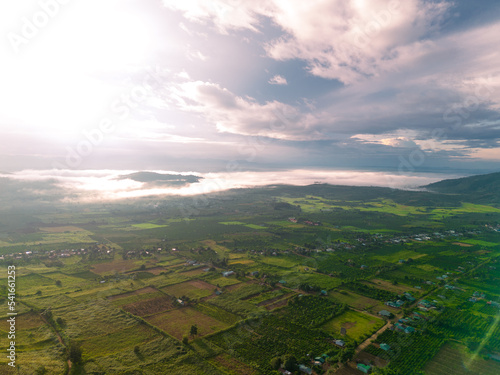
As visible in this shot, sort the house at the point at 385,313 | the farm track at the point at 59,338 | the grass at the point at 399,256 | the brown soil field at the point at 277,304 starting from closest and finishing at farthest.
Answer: the farm track at the point at 59,338 → the house at the point at 385,313 → the brown soil field at the point at 277,304 → the grass at the point at 399,256

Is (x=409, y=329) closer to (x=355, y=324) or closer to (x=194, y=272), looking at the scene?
(x=355, y=324)

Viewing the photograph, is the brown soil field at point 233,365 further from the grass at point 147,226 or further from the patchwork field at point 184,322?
the grass at point 147,226

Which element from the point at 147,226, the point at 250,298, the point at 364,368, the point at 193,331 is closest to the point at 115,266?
the point at 250,298

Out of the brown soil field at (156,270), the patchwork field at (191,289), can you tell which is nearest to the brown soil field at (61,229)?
the brown soil field at (156,270)

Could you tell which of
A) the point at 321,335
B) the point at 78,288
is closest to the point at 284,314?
the point at 321,335

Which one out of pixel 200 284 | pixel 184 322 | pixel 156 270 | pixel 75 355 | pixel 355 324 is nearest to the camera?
pixel 75 355
